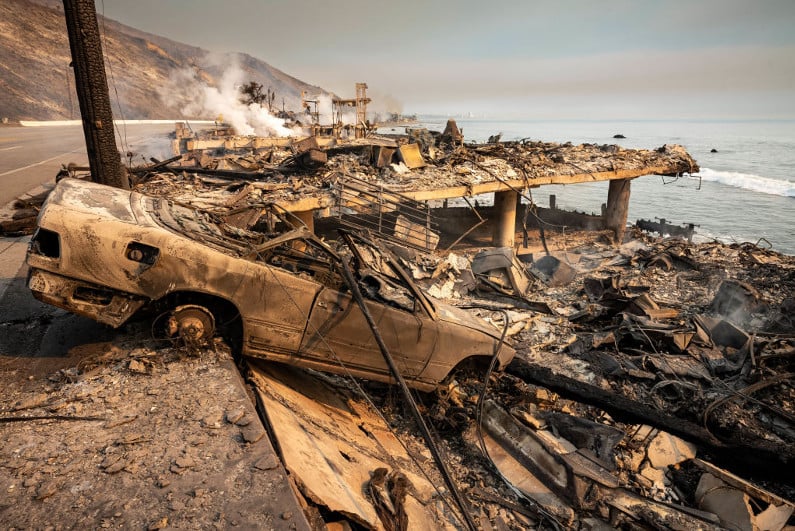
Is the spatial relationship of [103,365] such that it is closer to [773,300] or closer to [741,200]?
[773,300]

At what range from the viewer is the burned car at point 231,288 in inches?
154

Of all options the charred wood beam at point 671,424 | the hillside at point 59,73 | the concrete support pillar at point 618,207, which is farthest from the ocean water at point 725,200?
the hillside at point 59,73

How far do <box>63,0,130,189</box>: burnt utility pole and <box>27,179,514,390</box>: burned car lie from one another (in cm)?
324

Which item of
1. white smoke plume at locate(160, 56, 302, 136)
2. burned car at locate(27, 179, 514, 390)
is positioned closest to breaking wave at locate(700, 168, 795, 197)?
white smoke plume at locate(160, 56, 302, 136)

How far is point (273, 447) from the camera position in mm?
3482

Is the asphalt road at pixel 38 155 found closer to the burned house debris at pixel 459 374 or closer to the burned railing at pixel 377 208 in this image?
the burned railing at pixel 377 208

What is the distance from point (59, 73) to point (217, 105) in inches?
699

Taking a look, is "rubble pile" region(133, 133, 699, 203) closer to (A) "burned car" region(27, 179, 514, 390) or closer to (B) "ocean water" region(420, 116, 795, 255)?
(B) "ocean water" region(420, 116, 795, 255)

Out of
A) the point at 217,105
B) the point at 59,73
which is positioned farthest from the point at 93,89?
the point at 217,105

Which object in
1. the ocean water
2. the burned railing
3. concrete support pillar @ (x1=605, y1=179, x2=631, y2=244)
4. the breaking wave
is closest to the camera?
the burned railing

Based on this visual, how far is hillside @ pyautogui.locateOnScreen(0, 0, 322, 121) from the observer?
44688 mm

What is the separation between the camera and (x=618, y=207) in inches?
677

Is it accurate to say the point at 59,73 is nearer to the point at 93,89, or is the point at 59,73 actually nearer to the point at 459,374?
the point at 93,89

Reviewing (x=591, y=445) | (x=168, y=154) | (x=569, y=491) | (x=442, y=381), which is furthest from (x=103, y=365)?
(x=168, y=154)
